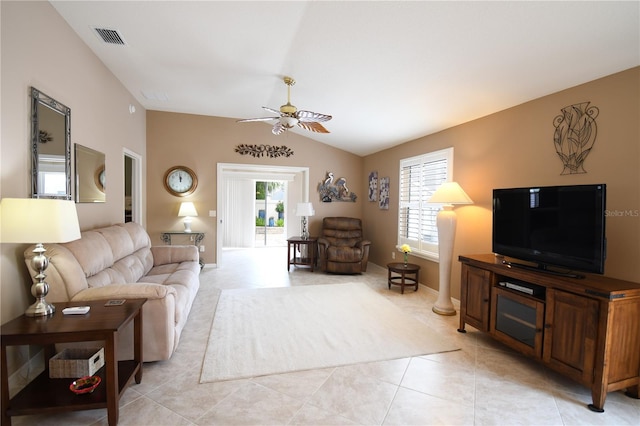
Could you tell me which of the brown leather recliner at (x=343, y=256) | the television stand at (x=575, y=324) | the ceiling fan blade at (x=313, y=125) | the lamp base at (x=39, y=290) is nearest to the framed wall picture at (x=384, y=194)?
the brown leather recliner at (x=343, y=256)

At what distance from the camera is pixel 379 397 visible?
2.12 meters

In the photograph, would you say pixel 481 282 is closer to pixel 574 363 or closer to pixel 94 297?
pixel 574 363

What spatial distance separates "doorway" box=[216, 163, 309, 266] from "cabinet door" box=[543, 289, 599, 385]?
16.0 ft

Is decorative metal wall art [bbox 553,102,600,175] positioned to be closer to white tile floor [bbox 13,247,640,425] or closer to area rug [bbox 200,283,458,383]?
white tile floor [bbox 13,247,640,425]

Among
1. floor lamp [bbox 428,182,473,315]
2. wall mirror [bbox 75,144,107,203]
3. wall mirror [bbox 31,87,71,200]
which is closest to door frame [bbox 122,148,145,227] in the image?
wall mirror [bbox 75,144,107,203]

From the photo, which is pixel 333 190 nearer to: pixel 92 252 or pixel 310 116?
pixel 310 116

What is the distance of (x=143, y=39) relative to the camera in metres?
3.18

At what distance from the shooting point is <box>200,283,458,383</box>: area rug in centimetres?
255

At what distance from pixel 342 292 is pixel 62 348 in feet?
10.7

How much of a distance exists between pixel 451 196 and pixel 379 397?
2.36 m

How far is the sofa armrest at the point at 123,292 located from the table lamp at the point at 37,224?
0.28m

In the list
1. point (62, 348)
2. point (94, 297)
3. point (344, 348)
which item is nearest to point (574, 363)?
point (344, 348)

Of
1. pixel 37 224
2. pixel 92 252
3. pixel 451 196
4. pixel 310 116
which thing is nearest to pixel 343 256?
pixel 451 196

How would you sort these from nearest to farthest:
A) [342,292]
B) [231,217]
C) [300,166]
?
[342,292] → [300,166] → [231,217]
